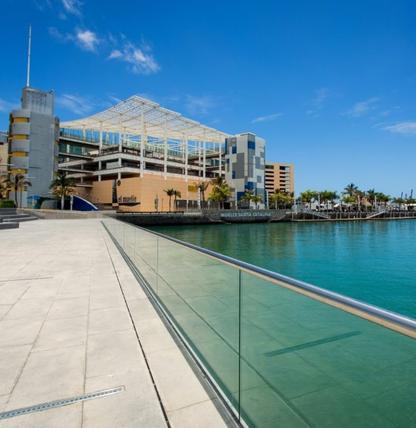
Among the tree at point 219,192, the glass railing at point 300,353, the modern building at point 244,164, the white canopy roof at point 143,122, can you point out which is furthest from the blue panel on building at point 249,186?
the glass railing at point 300,353

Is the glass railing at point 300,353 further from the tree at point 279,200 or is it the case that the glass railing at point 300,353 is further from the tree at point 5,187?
the tree at point 279,200

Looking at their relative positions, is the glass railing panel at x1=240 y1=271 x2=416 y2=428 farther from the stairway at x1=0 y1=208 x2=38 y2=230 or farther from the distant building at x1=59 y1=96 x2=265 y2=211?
the distant building at x1=59 y1=96 x2=265 y2=211

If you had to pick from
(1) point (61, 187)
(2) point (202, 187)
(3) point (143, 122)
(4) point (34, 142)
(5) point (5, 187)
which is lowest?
Result: (5) point (5, 187)

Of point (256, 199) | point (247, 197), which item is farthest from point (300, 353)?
point (256, 199)

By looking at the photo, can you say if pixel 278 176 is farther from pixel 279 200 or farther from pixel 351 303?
pixel 351 303

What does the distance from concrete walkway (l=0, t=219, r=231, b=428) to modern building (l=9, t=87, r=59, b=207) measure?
58.1m

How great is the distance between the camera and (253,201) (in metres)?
86.0

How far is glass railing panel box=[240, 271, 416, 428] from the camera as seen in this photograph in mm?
1550

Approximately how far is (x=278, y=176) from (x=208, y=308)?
14454cm

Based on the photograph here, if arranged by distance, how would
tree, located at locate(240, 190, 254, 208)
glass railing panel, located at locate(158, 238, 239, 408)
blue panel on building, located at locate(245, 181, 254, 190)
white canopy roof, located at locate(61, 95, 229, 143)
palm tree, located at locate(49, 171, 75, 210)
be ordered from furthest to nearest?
blue panel on building, located at locate(245, 181, 254, 190) → tree, located at locate(240, 190, 254, 208) → white canopy roof, located at locate(61, 95, 229, 143) → palm tree, located at locate(49, 171, 75, 210) → glass railing panel, located at locate(158, 238, 239, 408)

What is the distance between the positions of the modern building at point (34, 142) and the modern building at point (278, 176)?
99519 millimetres

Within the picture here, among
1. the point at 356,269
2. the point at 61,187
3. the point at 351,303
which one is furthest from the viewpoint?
the point at 61,187

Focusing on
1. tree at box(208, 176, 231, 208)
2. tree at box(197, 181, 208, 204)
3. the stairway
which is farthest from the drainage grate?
tree at box(197, 181, 208, 204)

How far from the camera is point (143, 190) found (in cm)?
6969
